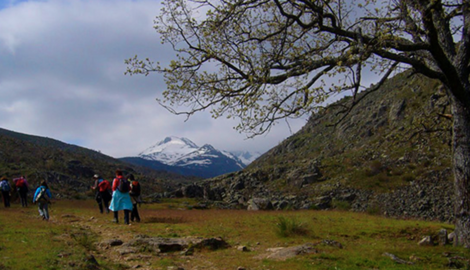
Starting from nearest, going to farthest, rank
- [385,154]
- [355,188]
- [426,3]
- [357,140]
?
[426,3] < [355,188] < [385,154] < [357,140]

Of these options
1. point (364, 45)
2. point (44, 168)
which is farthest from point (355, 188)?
point (44, 168)

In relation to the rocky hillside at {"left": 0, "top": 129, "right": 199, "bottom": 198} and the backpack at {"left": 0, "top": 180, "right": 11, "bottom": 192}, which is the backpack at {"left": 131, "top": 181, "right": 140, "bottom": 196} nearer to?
the backpack at {"left": 0, "top": 180, "right": 11, "bottom": 192}

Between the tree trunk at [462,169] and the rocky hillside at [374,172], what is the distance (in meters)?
3.87

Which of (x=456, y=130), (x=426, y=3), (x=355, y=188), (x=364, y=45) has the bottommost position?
(x=355, y=188)

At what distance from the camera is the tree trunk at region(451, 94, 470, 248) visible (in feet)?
34.3

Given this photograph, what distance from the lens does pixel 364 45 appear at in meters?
9.71

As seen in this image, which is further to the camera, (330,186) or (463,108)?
(330,186)

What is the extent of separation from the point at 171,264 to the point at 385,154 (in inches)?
1789

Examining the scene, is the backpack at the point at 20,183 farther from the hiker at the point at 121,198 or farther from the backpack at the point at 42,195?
the hiker at the point at 121,198

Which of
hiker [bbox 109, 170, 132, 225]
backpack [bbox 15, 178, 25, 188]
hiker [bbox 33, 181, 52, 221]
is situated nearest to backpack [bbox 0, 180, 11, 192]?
backpack [bbox 15, 178, 25, 188]

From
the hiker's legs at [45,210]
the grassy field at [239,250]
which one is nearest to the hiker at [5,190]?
the hiker's legs at [45,210]

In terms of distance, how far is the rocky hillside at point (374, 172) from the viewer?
3241 centimetres

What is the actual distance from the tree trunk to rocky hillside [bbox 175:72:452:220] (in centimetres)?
387

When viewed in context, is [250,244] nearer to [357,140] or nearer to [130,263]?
[130,263]
